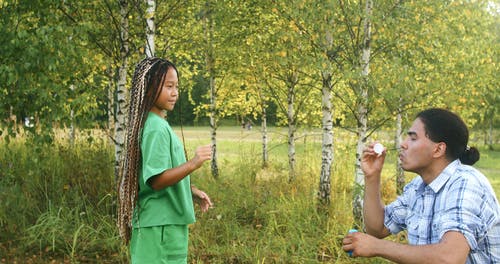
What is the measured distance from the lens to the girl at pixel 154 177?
8.70 ft

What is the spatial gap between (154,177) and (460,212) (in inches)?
55.0

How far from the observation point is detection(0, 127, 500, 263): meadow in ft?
17.3

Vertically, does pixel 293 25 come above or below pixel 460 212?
above

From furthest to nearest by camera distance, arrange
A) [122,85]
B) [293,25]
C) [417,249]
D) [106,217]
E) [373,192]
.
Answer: [293,25] < [122,85] < [106,217] < [373,192] < [417,249]

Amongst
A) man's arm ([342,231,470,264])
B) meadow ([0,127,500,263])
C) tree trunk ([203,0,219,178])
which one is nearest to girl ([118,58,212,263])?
man's arm ([342,231,470,264])

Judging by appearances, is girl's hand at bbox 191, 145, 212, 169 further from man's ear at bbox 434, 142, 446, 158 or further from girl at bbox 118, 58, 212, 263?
man's ear at bbox 434, 142, 446, 158

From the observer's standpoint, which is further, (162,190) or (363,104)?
(363,104)

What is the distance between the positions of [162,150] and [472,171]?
4.62ft

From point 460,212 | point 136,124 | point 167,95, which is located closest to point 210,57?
point 167,95

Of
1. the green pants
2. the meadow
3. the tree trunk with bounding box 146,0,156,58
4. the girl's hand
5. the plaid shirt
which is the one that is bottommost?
the meadow

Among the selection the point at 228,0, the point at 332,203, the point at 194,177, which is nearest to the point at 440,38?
the point at 332,203

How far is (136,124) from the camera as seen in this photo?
2.76m

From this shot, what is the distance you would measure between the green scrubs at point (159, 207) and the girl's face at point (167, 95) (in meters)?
0.07

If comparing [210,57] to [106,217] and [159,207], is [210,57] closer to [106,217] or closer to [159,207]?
[106,217]
